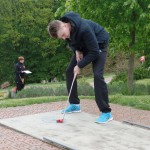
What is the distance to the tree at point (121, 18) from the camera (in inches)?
412

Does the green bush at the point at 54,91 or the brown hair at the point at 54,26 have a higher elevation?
the brown hair at the point at 54,26

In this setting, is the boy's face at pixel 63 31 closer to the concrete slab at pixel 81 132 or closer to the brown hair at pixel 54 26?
the brown hair at pixel 54 26

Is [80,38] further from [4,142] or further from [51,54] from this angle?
[51,54]

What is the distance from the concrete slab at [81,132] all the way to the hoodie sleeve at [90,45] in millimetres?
982

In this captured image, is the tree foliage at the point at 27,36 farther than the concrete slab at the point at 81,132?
Yes

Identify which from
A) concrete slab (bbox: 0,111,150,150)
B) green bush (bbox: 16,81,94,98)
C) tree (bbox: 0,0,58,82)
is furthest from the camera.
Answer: tree (bbox: 0,0,58,82)

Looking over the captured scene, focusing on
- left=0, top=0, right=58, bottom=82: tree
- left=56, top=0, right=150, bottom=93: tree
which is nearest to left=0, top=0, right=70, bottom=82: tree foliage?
left=0, top=0, right=58, bottom=82: tree

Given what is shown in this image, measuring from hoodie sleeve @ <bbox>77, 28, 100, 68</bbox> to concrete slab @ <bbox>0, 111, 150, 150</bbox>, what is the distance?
982 millimetres

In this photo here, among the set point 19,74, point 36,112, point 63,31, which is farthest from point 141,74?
point 63,31

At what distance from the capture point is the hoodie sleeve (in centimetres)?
528

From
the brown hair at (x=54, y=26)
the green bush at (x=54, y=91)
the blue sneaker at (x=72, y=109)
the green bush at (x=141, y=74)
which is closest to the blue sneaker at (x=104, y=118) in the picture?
the blue sneaker at (x=72, y=109)

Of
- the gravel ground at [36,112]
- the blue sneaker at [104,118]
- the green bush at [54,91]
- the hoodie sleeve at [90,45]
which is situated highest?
the hoodie sleeve at [90,45]

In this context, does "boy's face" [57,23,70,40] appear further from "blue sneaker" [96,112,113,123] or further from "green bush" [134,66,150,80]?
"green bush" [134,66,150,80]

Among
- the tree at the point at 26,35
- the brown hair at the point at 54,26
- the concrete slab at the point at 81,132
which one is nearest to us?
the concrete slab at the point at 81,132
